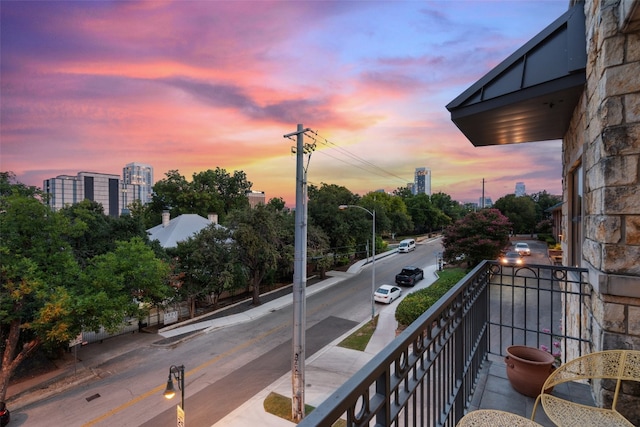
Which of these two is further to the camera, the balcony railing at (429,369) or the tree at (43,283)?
the tree at (43,283)

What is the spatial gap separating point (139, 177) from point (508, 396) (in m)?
110

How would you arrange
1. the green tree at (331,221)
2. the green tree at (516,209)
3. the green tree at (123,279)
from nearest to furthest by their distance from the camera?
the green tree at (123,279) < the green tree at (331,221) < the green tree at (516,209)

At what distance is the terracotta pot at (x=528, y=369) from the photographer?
3115 millimetres

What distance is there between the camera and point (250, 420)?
8.25m

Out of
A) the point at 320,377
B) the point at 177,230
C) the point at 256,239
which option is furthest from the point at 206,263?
the point at 320,377

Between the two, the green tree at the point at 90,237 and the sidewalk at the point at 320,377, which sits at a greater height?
the green tree at the point at 90,237

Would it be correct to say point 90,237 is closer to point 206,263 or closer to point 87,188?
point 206,263

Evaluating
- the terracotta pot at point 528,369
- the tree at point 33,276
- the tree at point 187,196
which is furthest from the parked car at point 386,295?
the tree at point 187,196

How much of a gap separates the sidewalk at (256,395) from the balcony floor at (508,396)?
6436 mm

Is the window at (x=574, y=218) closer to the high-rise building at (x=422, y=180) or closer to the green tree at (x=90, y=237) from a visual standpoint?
the green tree at (x=90, y=237)

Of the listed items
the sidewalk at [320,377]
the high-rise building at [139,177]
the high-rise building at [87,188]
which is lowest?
the sidewalk at [320,377]

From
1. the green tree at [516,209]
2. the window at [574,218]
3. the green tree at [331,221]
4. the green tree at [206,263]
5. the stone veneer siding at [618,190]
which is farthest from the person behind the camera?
the green tree at [516,209]

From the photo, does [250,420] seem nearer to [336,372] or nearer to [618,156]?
[336,372]

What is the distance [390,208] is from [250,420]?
4587cm
